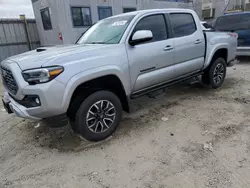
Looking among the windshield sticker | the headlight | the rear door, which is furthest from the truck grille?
the rear door

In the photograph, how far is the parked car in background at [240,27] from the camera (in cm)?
776

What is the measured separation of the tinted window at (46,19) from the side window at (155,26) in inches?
373

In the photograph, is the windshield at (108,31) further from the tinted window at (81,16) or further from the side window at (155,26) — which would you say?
the tinted window at (81,16)

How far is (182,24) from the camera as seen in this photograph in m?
4.21

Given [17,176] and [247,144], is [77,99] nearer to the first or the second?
[17,176]

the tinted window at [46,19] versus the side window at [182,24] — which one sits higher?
the tinted window at [46,19]

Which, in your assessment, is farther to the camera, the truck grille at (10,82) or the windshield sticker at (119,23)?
the windshield sticker at (119,23)

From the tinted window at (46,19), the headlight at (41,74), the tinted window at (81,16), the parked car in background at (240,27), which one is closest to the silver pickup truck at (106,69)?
the headlight at (41,74)

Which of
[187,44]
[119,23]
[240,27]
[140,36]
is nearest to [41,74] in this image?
[140,36]

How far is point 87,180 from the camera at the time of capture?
2.42 m

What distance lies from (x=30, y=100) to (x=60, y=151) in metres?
0.89

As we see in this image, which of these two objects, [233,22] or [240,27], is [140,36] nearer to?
[240,27]

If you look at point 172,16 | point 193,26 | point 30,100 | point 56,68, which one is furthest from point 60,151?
point 193,26

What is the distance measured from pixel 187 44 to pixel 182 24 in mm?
433
